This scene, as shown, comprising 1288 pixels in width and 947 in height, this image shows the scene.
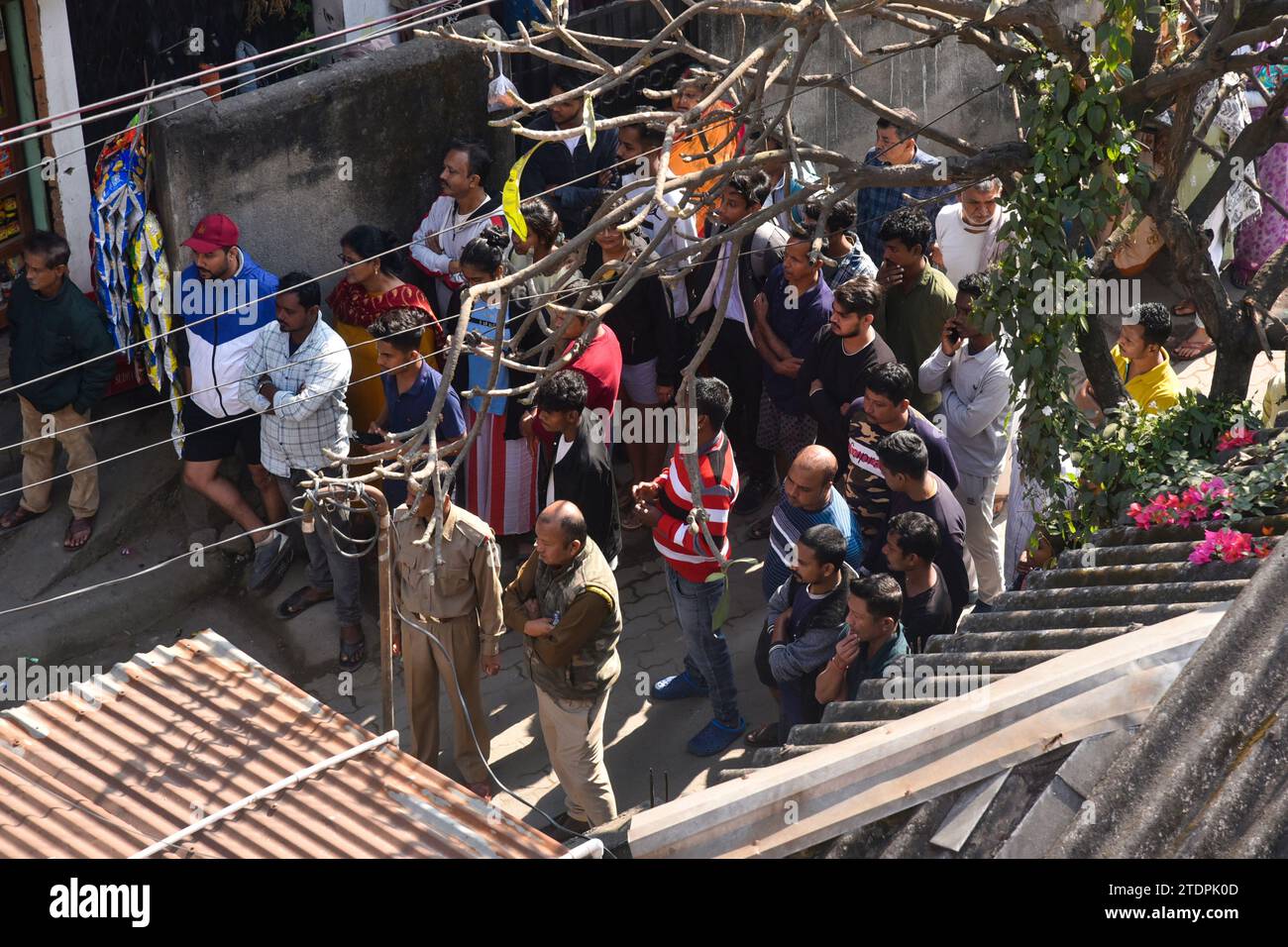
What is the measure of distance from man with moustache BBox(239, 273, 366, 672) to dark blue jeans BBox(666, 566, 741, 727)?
1735mm

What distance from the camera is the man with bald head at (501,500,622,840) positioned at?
704 cm

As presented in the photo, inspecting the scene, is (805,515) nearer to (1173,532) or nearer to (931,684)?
(1173,532)

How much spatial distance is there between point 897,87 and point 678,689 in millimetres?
5262

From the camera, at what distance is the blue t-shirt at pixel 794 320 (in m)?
8.61

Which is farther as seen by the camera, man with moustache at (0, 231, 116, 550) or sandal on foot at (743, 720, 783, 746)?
man with moustache at (0, 231, 116, 550)

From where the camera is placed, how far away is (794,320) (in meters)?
8.70

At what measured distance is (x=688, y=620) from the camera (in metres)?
7.86

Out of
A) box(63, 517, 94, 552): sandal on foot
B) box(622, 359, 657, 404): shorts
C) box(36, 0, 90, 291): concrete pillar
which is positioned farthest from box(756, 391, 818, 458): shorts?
box(36, 0, 90, 291): concrete pillar

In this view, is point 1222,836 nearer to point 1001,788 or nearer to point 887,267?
point 1001,788

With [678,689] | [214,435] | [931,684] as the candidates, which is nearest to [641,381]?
[678,689]

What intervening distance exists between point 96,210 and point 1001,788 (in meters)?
6.60

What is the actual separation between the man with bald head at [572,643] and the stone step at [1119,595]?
1989 millimetres

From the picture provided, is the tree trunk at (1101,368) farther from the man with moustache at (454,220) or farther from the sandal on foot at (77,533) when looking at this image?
the sandal on foot at (77,533)

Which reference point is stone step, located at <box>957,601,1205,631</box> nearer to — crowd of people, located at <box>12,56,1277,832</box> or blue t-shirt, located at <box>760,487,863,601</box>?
crowd of people, located at <box>12,56,1277,832</box>
